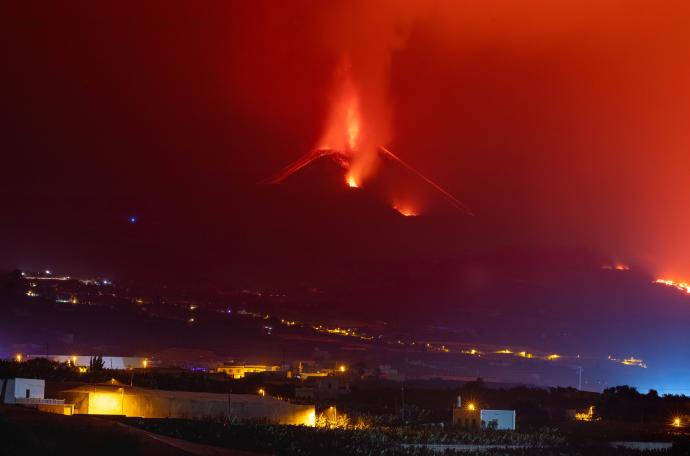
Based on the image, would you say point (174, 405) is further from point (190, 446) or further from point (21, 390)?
point (190, 446)

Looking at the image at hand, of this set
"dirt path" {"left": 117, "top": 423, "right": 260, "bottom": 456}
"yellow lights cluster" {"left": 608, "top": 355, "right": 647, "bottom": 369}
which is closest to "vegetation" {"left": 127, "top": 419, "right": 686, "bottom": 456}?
"dirt path" {"left": 117, "top": 423, "right": 260, "bottom": 456}

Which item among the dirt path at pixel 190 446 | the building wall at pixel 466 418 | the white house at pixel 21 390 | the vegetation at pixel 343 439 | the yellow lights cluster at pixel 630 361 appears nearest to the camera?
the dirt path at pixel 190 446

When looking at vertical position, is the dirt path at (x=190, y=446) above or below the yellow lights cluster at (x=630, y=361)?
below

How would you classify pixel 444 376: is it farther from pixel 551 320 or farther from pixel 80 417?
pixel 80 417

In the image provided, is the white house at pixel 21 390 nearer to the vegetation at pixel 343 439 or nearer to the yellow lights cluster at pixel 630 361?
the vegetation at pixel 343 439

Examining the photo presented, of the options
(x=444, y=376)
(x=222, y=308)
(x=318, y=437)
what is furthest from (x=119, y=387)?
(x=222, y=308)

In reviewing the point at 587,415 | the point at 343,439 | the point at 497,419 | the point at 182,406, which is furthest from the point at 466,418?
the point at 587,415

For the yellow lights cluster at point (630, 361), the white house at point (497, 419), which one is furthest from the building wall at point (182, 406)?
the yellow lights cluster at point (630, 361)

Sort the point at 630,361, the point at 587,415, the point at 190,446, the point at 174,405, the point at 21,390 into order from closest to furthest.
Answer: the point at 190,446
the point at 21,390
the point at 174,405
the point at 587,415
the point at 630,361
